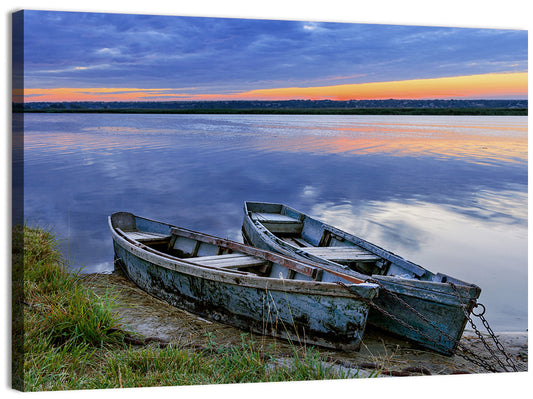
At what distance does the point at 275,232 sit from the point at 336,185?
202 centimetres

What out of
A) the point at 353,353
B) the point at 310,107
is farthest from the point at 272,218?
the point at 353,353

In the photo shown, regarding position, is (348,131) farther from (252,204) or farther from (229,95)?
(229,95)

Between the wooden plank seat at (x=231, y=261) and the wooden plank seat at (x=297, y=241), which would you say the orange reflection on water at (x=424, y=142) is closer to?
the wooden plank seat at (x=297, y=241)

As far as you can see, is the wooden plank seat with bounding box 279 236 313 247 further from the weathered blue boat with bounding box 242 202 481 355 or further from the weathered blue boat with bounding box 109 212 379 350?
the weathered blue boat with bounding box 109 212 379 350

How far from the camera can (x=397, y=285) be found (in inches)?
153

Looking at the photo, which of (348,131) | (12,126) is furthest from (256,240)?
(348,131)

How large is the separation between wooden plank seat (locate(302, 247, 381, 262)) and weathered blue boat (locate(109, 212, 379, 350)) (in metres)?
0.53

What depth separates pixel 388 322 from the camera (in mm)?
4141

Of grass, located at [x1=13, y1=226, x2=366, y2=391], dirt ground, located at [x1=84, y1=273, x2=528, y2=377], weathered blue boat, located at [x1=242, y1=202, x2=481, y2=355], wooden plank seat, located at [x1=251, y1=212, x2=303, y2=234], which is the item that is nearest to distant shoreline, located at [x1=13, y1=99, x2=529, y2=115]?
weathered blue boat, located at [x1=242, y1=202, x2=481, y2=355]

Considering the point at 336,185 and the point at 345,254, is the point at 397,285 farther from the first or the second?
the point at 336,185

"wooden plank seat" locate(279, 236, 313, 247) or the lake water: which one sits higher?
the lake water

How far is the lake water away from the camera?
190 inches

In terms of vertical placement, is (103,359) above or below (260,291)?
below

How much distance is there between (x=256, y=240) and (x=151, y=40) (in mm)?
2729
